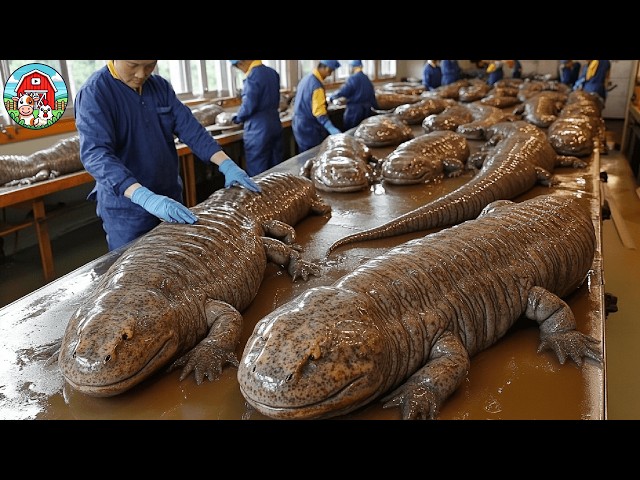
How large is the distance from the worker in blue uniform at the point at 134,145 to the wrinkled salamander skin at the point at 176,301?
0.33 m

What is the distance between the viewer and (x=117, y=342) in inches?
81.2

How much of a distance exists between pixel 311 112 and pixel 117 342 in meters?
6.90

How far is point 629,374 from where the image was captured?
4.49 meters

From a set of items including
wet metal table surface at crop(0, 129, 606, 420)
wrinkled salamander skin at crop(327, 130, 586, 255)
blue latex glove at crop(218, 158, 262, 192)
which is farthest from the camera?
blue latex glove at crop(218, 158, 262, 192)

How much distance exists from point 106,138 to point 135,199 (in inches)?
20.1

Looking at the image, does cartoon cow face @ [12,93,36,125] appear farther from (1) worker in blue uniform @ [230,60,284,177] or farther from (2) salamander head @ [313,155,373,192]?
(1) worker in blue uniform @ [230,60,284,177]

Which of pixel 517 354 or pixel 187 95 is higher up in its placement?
pixel 187 95

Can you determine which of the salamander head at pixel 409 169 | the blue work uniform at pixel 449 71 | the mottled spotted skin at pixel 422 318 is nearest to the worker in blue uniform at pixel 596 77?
the blue work uniform at pixel 449 71

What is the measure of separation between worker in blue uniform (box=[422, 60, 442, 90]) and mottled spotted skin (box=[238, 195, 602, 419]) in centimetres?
1318

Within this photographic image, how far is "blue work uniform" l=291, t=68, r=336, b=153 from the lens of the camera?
317 inches

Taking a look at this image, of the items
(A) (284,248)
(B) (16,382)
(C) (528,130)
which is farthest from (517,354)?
(C) (528,130)

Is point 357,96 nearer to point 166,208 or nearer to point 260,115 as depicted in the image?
point 260,115

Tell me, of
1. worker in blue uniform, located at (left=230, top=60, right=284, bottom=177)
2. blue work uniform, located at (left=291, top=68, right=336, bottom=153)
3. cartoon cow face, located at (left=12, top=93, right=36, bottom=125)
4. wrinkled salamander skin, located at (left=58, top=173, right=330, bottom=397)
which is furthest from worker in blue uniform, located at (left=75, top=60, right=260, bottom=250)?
blue work uniform, located at (left=291, top=68, right=336, bottom=153)

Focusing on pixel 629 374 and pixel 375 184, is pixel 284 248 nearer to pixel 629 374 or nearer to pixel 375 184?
pixel 375 184
